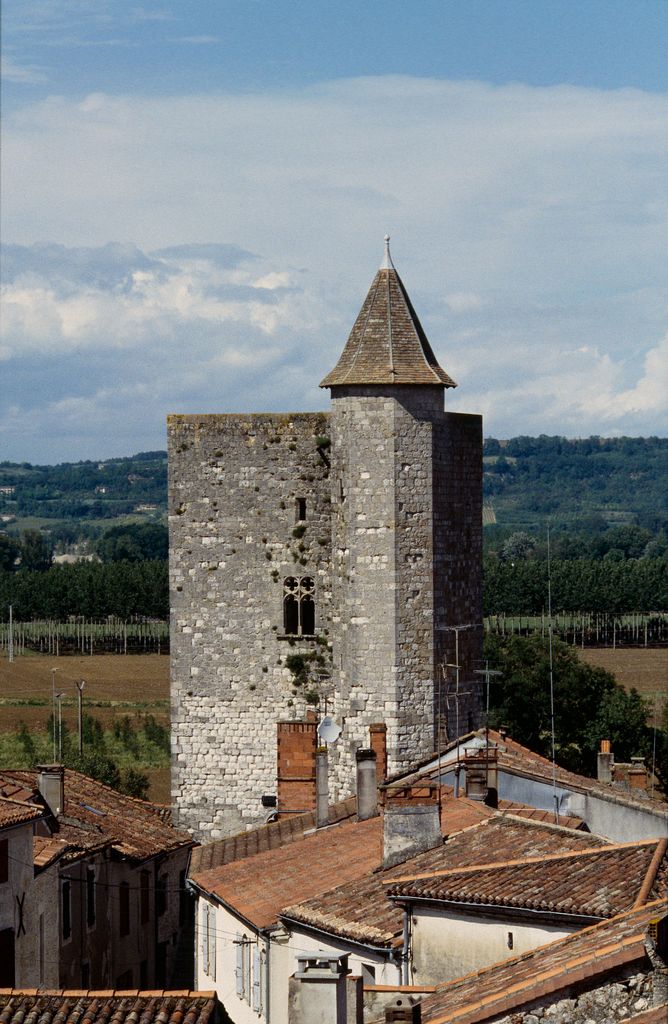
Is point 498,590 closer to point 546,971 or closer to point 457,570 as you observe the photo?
point 457,570

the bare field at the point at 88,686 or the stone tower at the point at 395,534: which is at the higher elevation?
the stone tower at the point at 395,534

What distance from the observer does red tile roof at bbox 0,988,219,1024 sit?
1767 cm

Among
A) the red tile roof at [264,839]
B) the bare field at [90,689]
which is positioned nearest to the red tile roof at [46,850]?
the red tile roof at [264,839]

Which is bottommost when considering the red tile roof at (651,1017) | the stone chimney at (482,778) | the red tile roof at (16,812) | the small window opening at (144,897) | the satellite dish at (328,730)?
the small window opening at (144,897)

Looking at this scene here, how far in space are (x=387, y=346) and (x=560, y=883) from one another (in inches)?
662

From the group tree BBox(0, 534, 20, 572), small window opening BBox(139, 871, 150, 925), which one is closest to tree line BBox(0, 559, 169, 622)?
tree BBox(0, 534, 20, 572)

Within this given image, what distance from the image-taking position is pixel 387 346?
33906 millimetres

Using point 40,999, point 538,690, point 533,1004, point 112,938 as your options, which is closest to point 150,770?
point 538,690

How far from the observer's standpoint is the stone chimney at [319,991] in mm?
14805

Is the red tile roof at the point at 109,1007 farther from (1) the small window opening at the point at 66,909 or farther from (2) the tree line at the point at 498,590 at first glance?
(2) the tree line at the point at 498,590

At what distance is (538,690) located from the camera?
52.9 m

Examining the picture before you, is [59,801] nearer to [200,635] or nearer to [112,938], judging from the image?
[112,938]

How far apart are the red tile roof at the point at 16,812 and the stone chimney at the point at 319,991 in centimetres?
1052

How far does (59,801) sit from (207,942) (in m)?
7.38
